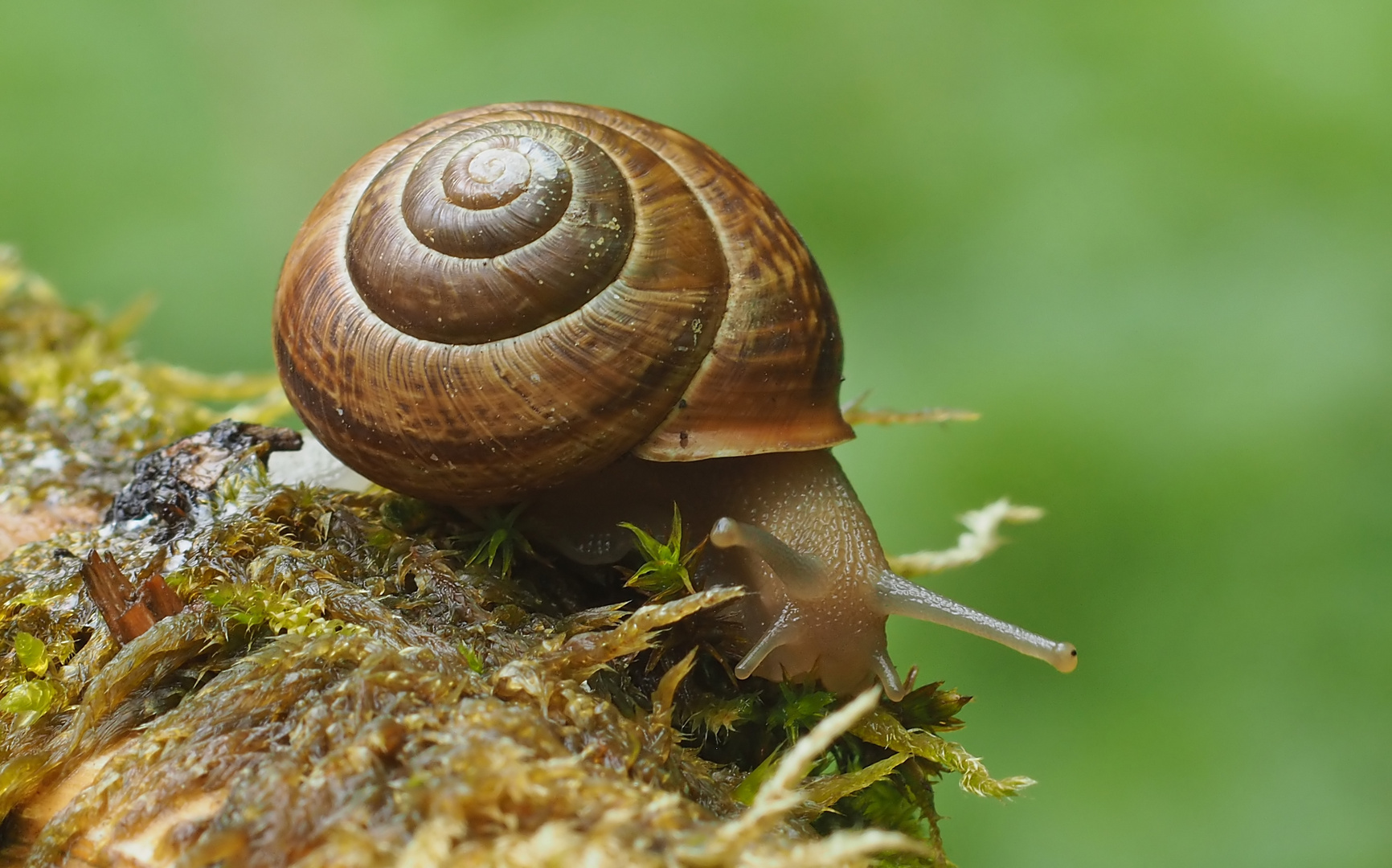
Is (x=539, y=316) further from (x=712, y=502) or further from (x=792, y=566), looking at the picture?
(x=792, y=566)

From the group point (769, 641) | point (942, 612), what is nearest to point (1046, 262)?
point (942, 612)

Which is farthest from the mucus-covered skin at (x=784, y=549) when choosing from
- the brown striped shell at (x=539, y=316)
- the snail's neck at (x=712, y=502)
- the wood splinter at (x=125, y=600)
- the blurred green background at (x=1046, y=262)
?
the blurred green background at (x=1046, y=262)

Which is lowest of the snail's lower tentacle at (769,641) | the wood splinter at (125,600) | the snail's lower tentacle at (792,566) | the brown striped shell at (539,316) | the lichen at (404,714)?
the snail's lower tentacle at (769,641)

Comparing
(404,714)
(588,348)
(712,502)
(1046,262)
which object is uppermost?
(588,348)

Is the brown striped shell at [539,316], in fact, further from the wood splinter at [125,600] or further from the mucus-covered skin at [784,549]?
the wood splinter at [125,600]

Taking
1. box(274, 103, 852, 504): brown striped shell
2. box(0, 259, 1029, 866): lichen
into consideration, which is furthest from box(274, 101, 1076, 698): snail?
box(0, 259, 1029, 866): lichen

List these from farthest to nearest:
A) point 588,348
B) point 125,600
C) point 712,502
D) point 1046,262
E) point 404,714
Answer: point 1046,262 < point 712,502 < point 588,348 < point 125,600 < point 404,714

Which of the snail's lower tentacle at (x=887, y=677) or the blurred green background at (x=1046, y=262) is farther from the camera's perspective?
the blurred green background at (x=1046, y=262)
